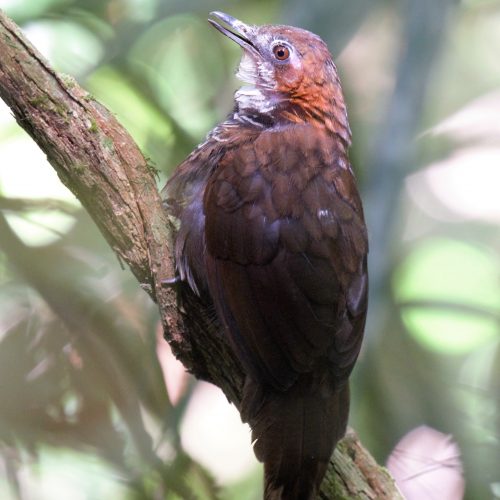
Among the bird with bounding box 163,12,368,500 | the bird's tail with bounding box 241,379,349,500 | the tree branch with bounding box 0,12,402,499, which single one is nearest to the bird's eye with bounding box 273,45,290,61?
the bird with bounding box 163,12,368,500

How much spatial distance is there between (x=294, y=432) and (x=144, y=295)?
1.25 m

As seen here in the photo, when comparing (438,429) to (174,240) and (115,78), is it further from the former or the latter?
(115,78)

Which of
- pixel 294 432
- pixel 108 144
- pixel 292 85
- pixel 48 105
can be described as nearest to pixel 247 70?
pixel 292 85

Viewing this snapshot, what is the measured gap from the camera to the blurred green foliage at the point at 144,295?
9.71 feet

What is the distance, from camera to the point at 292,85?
10.6 ft

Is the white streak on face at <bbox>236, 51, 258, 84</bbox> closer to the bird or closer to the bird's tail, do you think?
the bird

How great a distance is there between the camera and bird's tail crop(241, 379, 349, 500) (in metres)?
2.62

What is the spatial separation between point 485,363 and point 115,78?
8.17 ft

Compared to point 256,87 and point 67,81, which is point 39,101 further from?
point 256,87

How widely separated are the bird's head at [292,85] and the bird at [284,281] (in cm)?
29

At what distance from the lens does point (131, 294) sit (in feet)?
11.7

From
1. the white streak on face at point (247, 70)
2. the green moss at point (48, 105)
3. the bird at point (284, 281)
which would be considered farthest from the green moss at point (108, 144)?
the white streak on face at point (247, 70)

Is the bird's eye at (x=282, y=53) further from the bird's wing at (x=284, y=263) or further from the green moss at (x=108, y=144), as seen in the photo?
the green moss at (x=108, y=144)

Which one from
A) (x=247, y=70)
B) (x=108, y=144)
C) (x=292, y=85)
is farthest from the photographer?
(x=247, y=70)
